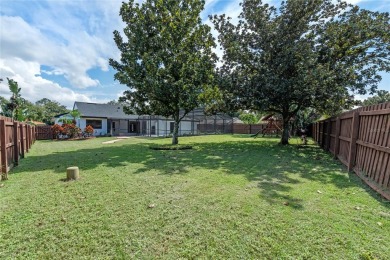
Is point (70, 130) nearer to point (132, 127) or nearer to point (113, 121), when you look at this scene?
point (113, 121)

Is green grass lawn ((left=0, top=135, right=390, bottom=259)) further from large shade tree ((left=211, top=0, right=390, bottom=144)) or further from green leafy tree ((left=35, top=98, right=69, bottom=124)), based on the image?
green leafy tree ((left=35, top=98, right=69, bottom=124))

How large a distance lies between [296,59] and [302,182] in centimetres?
801

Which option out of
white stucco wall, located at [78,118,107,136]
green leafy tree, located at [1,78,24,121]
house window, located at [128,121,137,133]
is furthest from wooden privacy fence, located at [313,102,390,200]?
house window, located at [128,121,137,133]

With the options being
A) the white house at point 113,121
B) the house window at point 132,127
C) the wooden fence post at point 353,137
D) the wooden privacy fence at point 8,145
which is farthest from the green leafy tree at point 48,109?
the wooden fence post at point 353,137

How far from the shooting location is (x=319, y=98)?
11203 mm

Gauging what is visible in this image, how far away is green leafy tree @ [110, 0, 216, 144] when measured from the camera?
11.1 m

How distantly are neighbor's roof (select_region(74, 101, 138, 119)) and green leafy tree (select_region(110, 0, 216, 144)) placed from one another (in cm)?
1381

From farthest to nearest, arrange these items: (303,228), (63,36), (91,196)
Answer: (63,36), (91,196), (303,228)

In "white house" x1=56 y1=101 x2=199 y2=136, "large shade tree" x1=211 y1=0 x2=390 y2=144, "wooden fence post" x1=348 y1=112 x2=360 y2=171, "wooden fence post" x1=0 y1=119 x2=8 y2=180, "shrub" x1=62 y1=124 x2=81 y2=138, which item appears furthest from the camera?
"white house" x1=56 y1=101 x2=199 y2=136

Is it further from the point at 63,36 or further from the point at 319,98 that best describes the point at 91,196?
the point at 319,98

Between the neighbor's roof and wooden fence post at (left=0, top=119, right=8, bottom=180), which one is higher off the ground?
the neighbor's roof

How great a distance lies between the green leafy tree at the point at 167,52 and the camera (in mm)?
11062

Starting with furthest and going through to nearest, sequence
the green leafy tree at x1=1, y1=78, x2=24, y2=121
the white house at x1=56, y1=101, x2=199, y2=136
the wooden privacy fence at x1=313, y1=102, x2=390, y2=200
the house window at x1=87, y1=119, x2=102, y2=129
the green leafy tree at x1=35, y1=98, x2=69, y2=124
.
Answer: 1. the green leafy tree at x1=35, y1=98, x2=69, y2=124
2. the house window at x1=87, y1=119, x2=102, y2=129
3. the white house at x1=56, y1=101, x2=199, y2=136
4. the green leafy tree at x1=1, y1=78, x2=24, y2=121
5. the wooden privacy fence at x1=313, y1=102, x2=390, y2=200

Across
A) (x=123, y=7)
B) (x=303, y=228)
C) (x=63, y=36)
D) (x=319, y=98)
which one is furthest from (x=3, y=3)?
(x=319, y=98)
